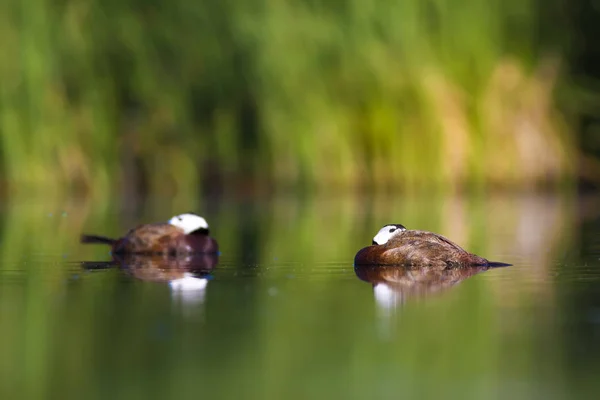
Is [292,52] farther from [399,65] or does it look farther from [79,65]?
[79,65]

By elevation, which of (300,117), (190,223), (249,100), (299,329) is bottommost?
(299,329)

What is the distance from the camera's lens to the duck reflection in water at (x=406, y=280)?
7312 mm

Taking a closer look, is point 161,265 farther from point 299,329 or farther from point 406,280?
point 299,329

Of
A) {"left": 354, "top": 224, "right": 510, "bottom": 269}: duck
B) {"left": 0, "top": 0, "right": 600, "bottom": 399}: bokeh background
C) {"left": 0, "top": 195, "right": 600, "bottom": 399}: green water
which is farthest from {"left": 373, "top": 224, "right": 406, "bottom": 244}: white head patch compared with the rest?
{"left": 0, "top": 0, "right": 600, "bottom": 399}: bokeh background

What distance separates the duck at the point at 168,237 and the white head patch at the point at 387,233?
2077 mm

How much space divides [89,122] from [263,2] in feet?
11.1

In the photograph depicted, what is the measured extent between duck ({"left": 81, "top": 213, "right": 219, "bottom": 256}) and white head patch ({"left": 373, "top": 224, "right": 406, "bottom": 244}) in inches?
81.8

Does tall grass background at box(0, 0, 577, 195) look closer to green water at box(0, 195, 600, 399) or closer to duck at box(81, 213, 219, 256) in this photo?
green water at box(0, 195, 600, 399)

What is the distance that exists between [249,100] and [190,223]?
9.31m

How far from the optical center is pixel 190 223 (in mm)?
11086

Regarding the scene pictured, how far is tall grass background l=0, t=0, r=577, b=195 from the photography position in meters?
19.7

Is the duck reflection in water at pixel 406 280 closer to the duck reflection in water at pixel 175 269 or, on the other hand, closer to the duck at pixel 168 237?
the duck reflection in water at pixel 175 269

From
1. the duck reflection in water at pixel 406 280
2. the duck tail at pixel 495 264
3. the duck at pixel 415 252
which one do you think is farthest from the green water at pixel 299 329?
the duck at pixel 415 252

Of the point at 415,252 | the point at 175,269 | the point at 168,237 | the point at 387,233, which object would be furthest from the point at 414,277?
the point at 168,237
